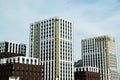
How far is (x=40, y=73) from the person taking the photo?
643 feet

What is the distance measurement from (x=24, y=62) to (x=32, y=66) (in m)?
6.91

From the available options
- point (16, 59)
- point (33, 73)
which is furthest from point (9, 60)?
point (33, 73)

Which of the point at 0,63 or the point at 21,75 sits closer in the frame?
the point at 21,75

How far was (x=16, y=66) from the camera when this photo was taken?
183000mm

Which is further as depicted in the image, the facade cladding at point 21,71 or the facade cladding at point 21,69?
the facade cladding at point 21,69

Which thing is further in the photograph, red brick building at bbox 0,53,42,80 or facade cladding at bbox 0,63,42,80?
red brick building at bbox 0,53,42,80

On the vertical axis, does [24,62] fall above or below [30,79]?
above

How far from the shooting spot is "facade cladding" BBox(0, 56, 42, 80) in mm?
182500

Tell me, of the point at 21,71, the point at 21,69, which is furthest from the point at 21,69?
the point at 21,71

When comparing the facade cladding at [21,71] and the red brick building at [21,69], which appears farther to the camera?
the red brick building at [21,69]

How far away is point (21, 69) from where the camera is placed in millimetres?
185125

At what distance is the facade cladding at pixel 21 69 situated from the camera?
182500mm

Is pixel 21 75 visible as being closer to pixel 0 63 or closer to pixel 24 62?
pixel 24 62

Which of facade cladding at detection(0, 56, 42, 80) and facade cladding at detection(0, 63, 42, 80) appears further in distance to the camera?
facade cladding at detection(0, 56, 42, 80)
